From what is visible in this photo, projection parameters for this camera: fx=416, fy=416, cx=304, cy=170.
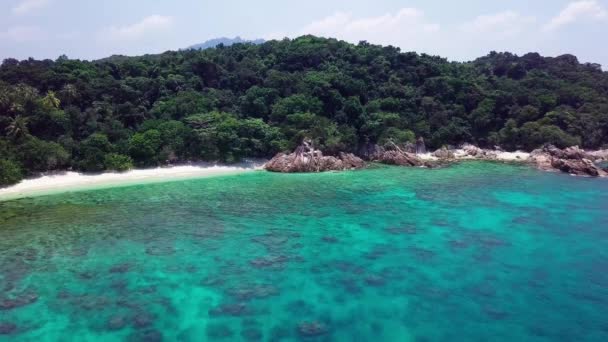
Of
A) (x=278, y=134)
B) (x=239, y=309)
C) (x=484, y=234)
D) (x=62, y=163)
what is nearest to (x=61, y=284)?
(x=239, y=309)

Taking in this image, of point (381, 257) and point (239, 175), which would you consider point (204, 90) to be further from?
point (381, 257)

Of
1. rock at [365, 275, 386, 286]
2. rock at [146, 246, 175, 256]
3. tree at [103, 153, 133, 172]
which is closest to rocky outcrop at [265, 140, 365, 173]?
tree at [103, 153, 133, 172]

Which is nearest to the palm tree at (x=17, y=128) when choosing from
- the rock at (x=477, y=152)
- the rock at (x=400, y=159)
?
the rock at (x=400, y=159)

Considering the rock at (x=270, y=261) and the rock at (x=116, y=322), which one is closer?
the rock at (x=116, y=322)

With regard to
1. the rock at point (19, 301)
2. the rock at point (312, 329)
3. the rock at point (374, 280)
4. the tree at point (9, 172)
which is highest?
the tree at point (9, 172)

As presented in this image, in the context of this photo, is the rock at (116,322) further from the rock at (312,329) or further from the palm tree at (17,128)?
the palm tree at (17,128)

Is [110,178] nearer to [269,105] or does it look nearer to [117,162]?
[117,162]

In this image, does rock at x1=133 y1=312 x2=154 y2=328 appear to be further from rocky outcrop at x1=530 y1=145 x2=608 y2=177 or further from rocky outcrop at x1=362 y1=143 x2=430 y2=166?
rocky outcrop at x1=530 y1=145 x2=608 y2=177
